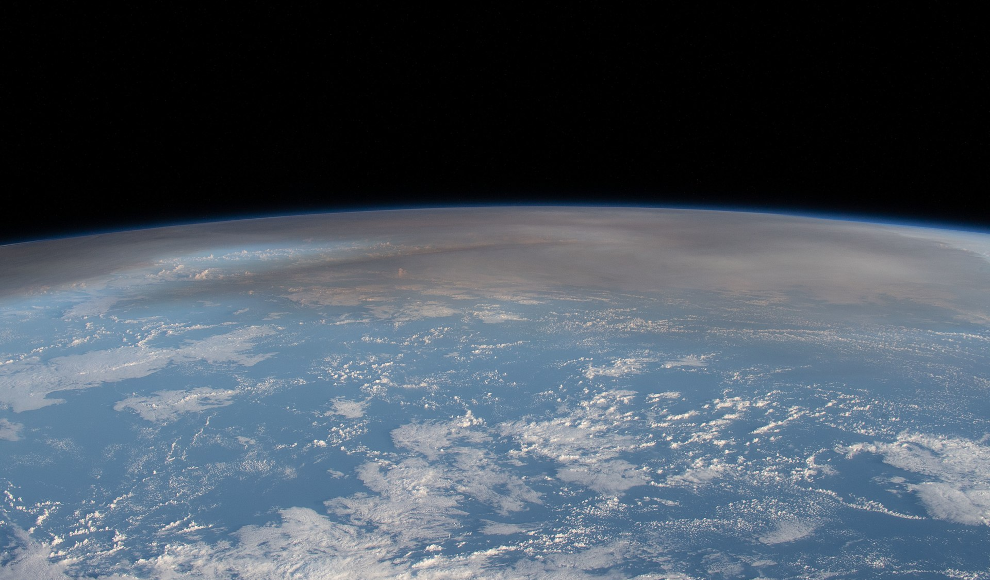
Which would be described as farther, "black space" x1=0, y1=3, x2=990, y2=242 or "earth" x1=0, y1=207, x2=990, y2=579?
"black space" x1=0, y1=3, x2=990, y2=242

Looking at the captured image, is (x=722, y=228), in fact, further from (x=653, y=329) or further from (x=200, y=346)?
(x=200, y=346)

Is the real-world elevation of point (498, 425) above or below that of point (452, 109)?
below

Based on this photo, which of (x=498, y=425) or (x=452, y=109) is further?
(x=452, y=109)

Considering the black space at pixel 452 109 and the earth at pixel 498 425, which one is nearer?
the earth at pixel 498 425

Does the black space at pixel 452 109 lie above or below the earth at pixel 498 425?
above

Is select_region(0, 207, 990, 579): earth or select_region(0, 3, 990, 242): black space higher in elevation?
select_region(0, 3, 990, 242): black space
